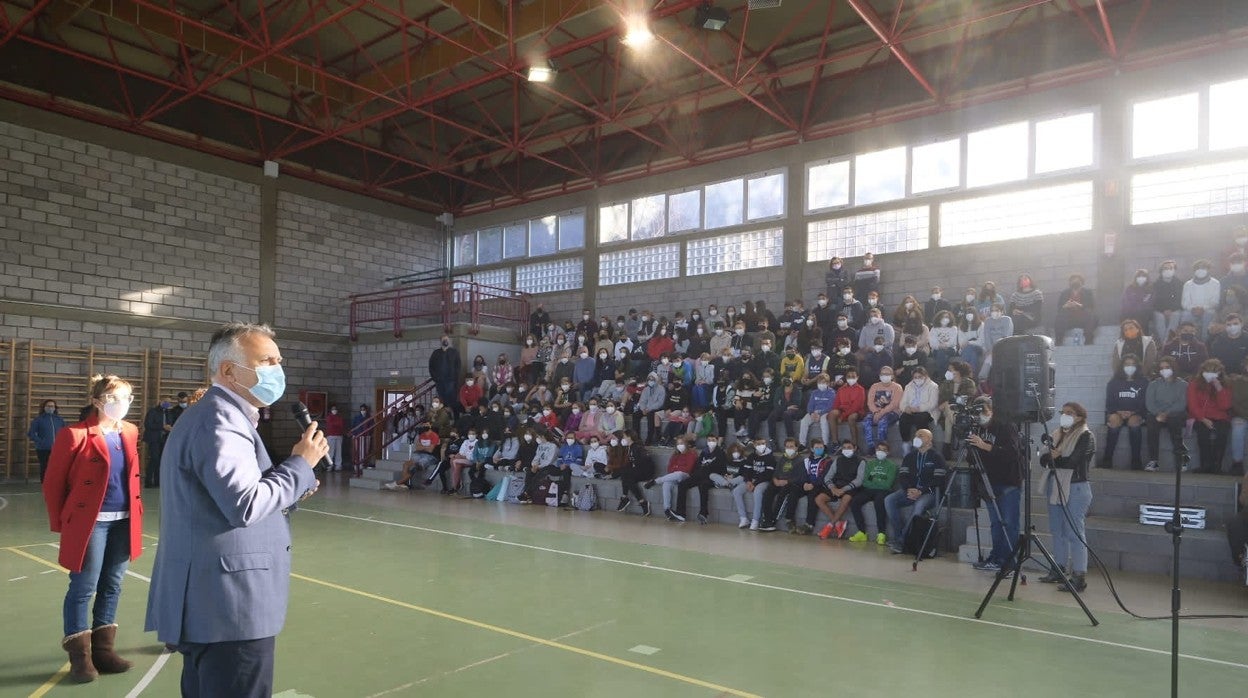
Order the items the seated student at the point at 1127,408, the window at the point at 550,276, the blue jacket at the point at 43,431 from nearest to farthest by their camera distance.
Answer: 1. the seated student at the point at 1127,408
2. the blue jacket at the point at 43,431
3. the window at the point at 550,276

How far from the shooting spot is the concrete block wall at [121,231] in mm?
14945

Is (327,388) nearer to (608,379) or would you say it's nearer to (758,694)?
(608,379)

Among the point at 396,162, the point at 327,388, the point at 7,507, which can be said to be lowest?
the point at 7,507

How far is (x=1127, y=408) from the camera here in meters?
9.61

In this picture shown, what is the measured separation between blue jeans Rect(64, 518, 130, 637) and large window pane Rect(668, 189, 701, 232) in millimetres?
14918

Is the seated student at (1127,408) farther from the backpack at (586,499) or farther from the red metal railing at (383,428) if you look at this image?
the red metal railing at (383,428)

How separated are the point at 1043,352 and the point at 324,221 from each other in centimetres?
1803

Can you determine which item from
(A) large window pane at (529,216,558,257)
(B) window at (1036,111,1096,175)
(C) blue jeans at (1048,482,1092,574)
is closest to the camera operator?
(C) blue jeans at (1048,482,1092,574)

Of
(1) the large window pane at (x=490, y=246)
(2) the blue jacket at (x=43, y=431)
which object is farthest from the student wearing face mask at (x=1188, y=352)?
(2) the blue jacket at (x=43, y=431)

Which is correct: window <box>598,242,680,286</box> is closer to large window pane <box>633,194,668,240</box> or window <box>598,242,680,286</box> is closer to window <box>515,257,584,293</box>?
large window pane <box>633,194,668,240</box>

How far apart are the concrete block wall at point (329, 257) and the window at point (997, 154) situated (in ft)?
48.5

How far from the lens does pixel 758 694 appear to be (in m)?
4.21

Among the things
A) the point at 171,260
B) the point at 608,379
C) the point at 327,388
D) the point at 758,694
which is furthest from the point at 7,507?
the point at 758,694

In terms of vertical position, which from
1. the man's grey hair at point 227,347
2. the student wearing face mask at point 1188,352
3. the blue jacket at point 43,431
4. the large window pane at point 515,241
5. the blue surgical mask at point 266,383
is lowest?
the blue jacket at point 43,431
